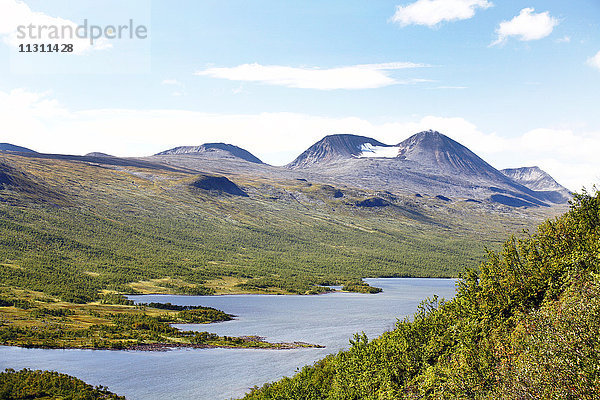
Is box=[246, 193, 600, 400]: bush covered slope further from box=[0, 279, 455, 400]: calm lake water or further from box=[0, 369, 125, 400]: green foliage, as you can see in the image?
box=[0, 369, 125, 400]: green foliage

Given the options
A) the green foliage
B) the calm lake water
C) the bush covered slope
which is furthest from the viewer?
the calm lake water

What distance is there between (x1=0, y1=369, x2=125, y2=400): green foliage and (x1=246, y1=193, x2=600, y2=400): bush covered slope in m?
22.8

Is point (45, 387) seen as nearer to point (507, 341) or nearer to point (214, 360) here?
point (214, 360)

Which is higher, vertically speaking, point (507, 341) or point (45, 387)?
point (507, 341)

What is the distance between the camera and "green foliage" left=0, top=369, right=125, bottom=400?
65.4 m

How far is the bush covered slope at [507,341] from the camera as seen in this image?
33.8 metres

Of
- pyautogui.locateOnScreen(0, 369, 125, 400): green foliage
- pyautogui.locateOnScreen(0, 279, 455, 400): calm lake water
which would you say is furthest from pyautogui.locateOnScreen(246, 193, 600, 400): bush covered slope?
pyautogui.locateOnScreen(0, 369, 125, 400): green foliage

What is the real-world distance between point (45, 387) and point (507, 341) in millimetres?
59866

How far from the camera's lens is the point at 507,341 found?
4619 centimetres

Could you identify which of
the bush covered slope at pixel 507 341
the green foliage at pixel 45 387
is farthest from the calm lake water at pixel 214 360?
the bush covered slope at pixel 507 341

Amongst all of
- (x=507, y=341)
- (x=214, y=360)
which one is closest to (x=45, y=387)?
(x=214, y=360)

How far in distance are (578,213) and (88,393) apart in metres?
70.1

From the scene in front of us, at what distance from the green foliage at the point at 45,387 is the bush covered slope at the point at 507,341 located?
2281 cm

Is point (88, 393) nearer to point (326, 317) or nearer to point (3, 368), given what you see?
point (3, 368)
